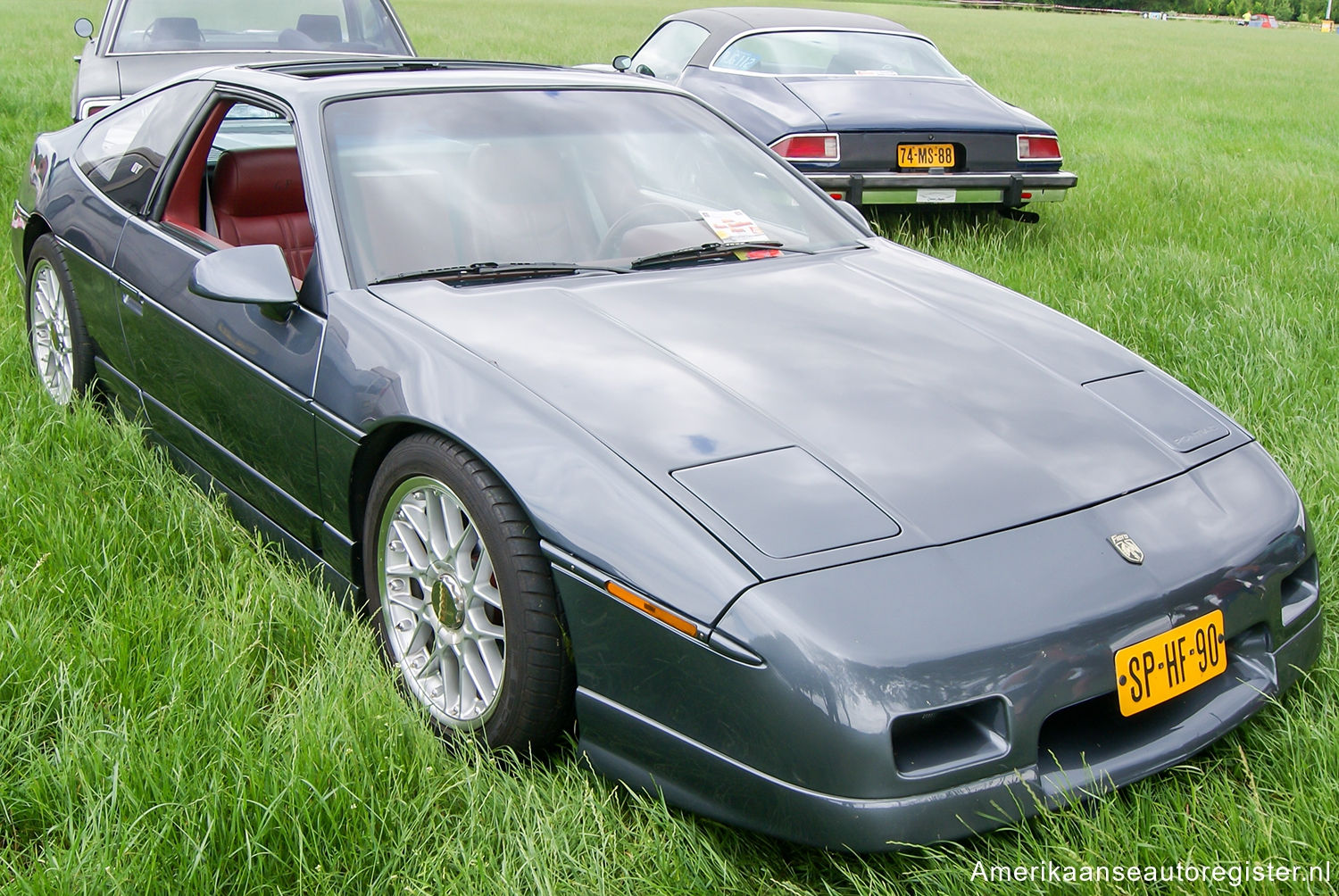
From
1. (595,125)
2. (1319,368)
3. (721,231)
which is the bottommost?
(1319,368)

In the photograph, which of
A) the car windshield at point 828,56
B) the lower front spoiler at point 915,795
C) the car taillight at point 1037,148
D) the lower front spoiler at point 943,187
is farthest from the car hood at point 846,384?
the car windshield at point 828,56

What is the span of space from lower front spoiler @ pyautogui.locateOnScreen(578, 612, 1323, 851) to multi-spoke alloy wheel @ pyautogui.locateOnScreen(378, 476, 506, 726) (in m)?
0.30

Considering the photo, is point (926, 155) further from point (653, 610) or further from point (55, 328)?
point (653, 610)

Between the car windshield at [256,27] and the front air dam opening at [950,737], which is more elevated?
the car windshield at [256,27]

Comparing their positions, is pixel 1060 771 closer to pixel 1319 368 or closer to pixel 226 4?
pixel 1319 368

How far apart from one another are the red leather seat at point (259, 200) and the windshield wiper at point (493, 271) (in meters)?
0.93

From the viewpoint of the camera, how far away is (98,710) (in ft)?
7.49

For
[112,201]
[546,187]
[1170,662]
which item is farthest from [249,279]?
[1170,662]

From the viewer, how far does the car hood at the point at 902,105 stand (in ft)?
21.1

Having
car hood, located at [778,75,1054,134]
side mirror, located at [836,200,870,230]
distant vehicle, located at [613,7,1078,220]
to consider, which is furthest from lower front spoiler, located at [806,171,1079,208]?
side mirror, located at [836,200,870,230]

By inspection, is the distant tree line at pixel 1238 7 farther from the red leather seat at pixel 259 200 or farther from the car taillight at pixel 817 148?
the red leather seat at pixel 259 200

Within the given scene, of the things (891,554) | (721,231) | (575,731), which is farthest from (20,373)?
(891,554)

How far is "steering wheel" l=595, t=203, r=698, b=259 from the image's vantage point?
3.05 meters

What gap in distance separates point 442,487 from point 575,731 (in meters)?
0.54
